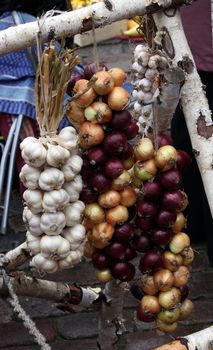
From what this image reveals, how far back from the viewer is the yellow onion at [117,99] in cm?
130

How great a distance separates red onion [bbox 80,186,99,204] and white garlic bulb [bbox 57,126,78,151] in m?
0.13

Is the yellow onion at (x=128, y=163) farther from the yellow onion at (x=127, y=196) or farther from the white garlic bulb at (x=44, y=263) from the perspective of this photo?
the white garlic bulb at (x=44, y=263)

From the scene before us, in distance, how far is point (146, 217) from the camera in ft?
4.62

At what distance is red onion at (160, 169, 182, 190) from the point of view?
1369 millimetres

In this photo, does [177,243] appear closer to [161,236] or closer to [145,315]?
[161,236]

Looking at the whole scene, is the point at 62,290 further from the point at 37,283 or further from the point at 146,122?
the point at 146,122

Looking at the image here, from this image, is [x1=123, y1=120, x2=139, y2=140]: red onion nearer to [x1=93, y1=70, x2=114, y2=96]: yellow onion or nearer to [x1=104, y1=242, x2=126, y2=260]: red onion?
[x1=93, y1=70, x2=114, y2=96]: yellow onion

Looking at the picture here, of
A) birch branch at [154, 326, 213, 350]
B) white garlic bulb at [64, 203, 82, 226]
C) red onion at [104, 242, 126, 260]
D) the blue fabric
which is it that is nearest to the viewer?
birch branch at [154, 326, 213, 350]

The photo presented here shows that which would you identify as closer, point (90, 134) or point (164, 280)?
point (90, 134)

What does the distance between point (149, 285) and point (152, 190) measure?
237 mm

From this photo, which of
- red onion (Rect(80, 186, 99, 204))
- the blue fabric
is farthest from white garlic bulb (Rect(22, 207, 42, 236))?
the blue fabric

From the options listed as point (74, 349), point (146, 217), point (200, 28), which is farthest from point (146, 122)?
point (74, 349)

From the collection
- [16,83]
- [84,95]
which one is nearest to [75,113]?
[84,95]

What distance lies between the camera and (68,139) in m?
1.29
